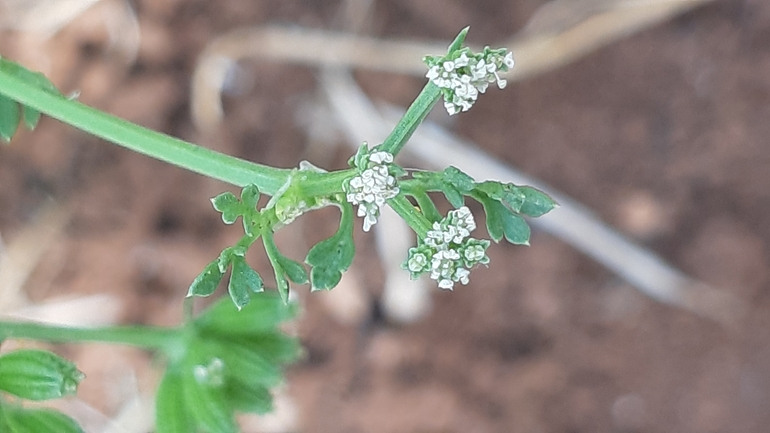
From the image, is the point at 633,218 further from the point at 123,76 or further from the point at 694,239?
the point at 123,76

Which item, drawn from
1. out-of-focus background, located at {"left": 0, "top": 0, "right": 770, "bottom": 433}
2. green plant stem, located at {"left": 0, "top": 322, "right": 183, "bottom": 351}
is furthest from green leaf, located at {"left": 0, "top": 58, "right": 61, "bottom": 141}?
out-of-focus background, located at {"left": 0, "top": 0, "right": 770, "bottom": 433}

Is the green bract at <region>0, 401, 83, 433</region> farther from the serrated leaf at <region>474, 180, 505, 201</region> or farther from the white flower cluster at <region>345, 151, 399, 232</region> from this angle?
the serrated leaf at <region>474, 180, 505, 201</region>

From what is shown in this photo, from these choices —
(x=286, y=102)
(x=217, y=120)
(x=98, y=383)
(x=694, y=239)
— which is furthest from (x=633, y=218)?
(x=98, y=383)

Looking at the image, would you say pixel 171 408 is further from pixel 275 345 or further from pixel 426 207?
pixel 426 207

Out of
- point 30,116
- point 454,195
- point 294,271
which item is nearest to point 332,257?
point 294,271

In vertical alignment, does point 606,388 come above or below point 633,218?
below

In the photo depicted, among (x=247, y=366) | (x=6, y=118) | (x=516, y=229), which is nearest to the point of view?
(x=516, y=229)
